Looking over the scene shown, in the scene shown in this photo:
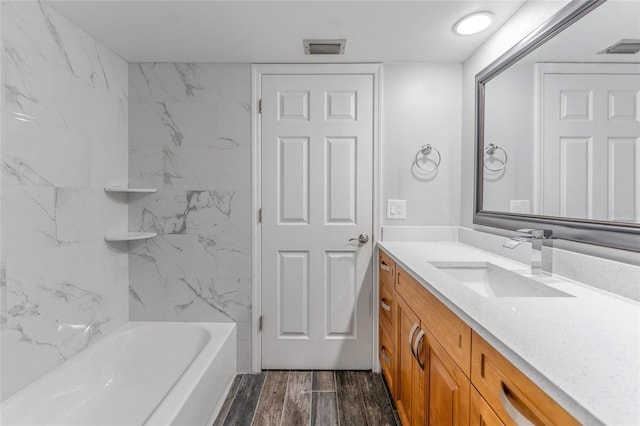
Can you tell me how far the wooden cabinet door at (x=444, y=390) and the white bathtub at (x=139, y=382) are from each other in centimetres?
100

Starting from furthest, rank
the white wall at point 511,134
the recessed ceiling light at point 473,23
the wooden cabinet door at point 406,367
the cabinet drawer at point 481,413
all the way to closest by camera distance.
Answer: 1. the recessed ceiling light at point 473,23
2. the white wall at point 511,134
3. the wooden cabinet door at point 406,367
4. the cabinet drawer at point 481,413

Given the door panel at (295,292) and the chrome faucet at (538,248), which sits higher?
the chrome faucet at (538,248)

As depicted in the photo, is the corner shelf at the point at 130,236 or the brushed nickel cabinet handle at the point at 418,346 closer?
the brushed nickel cabinet handle at the point at 418,346

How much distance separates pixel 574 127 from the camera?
4.16 ft

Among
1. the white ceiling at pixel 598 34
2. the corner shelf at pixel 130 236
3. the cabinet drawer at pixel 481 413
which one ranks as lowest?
the cabinet drawer at pixel 481 413

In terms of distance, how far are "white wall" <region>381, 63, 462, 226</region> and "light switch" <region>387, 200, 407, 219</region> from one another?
1.2 inches

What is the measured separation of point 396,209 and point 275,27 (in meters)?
1.37

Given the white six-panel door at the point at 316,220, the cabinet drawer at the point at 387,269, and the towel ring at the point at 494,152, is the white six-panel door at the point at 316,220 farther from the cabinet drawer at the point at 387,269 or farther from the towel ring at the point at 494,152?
the towel ring at the point at 494,152

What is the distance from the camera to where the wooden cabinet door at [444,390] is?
963 mm

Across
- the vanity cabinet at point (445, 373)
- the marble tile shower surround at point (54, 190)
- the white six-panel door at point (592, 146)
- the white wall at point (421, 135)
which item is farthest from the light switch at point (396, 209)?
the marble tile shower surround at point (54, 190)

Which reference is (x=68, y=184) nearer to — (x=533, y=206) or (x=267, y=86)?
(x=267, y=86)

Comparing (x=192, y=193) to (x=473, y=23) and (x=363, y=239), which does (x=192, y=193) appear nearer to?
(x=363, y=239)

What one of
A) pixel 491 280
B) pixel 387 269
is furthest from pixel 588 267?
pixel 387 269

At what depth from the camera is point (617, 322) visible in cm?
85
